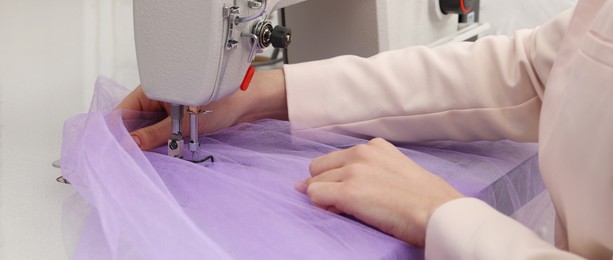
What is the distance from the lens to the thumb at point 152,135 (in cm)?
113

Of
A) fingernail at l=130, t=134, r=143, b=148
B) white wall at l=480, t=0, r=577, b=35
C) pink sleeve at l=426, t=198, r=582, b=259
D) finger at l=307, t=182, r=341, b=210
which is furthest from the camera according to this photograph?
white wall at l=480, t=0, r=577, b=35

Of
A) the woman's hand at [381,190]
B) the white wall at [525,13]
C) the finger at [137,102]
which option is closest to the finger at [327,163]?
the woman's hand at [381,190]

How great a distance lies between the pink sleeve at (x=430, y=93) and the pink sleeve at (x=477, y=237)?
0.31 meters

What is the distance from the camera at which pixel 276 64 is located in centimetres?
188

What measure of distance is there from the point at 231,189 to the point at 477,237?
11.6 inches

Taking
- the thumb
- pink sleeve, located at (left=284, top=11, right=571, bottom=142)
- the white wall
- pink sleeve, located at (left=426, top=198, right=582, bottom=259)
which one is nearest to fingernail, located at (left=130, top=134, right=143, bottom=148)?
the thumb

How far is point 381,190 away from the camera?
95 cm

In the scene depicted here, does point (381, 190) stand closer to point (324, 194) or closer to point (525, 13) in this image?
point (324, 194)

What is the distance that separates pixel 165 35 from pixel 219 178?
0.19 metres

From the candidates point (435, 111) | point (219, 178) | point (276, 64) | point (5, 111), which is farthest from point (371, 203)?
point (276, 64)

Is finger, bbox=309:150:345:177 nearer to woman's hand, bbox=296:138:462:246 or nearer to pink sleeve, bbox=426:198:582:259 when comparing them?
woman's hand, bbox=296:138:462:246

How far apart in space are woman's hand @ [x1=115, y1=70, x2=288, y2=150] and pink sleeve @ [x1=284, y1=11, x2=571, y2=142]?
0.09 ft

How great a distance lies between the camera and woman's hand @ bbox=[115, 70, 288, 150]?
1203 millimetres

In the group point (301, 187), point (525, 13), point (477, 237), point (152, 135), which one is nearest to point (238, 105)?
point (152, 135)
